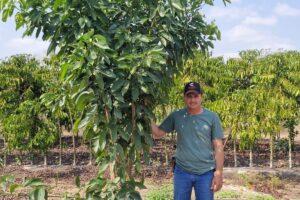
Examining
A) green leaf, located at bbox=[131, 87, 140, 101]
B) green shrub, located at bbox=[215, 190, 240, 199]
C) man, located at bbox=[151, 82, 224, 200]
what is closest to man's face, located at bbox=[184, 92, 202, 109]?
man, located at bbox=[151, 82, 224, 200]

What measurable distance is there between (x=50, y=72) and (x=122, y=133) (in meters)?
7.25

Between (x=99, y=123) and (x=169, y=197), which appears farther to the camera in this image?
(x=169, y=197)

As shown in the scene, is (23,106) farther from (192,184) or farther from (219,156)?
(219,156)

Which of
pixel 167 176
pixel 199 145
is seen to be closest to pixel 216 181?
pixel 199 145

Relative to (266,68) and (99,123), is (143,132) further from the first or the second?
(266,68)

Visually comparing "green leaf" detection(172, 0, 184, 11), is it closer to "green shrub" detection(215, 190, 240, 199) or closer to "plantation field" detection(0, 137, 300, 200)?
"plantation field" detection(0, 137, 300, 200)

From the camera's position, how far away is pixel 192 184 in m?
3.23

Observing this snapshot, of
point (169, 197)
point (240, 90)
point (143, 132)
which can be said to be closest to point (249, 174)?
point (240, 90)

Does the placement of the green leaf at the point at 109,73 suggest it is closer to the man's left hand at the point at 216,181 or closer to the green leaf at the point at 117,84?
the green leaf at the point at 117,84

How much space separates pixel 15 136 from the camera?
359 inches

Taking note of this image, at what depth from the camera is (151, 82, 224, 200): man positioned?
123 inches

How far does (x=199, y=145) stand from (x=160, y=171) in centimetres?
550

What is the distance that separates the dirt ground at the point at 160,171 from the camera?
7.23m

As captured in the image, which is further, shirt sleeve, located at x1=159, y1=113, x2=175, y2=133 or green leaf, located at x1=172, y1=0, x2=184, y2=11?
shirt sleeve, located at x1=159, y1=113, x2=175, y2=133
